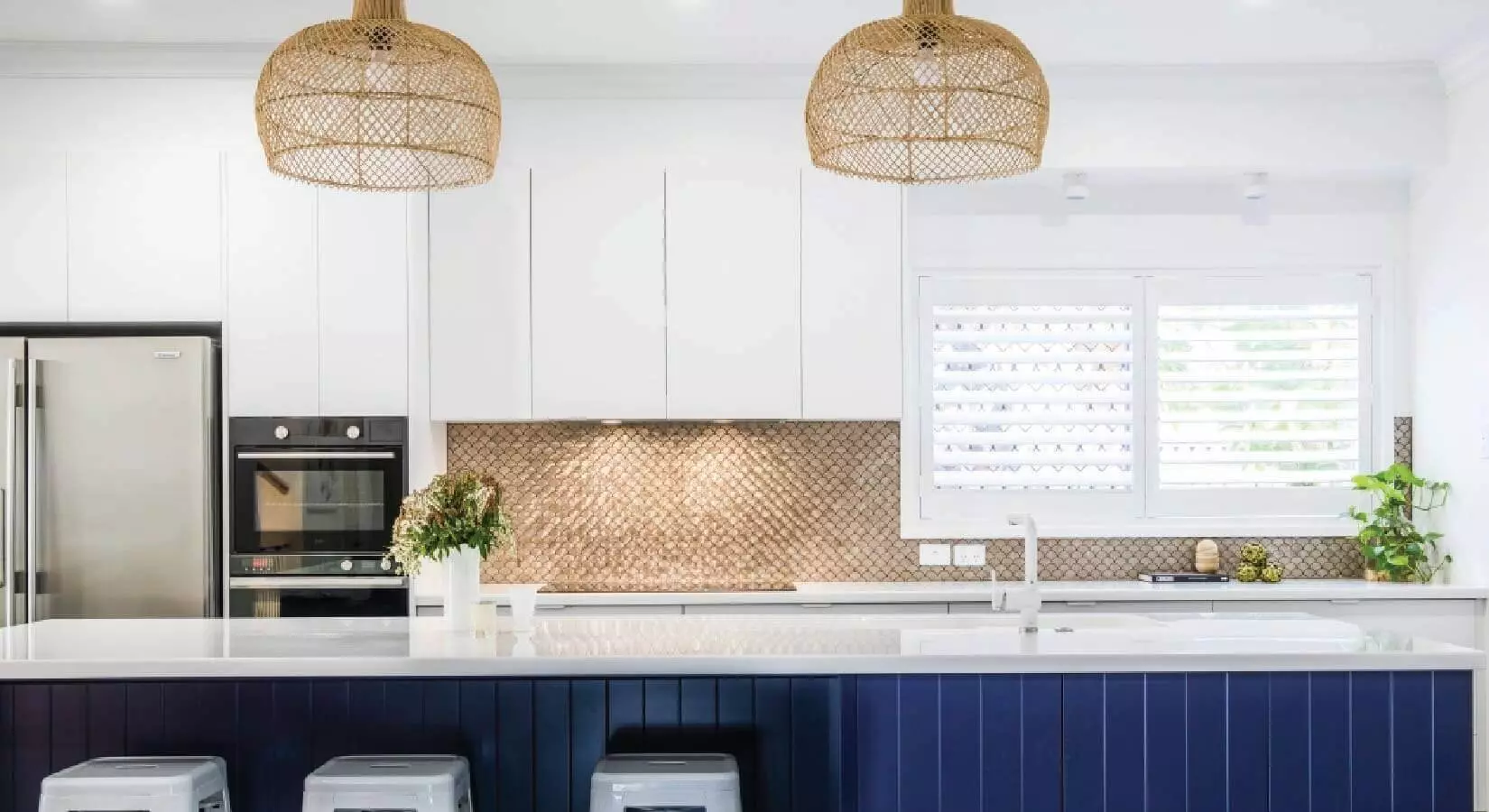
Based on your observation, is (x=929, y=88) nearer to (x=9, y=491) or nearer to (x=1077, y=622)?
(x=1077, y=622)

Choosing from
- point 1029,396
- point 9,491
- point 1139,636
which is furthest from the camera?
point 1029,396

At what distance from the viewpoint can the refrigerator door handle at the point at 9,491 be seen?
408 cm

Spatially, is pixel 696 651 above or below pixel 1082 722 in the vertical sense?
above

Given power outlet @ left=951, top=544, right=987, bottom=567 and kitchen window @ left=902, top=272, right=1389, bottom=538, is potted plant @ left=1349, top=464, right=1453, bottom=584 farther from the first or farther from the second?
power outlet @ left=951, top=544, right=987, bottom=567

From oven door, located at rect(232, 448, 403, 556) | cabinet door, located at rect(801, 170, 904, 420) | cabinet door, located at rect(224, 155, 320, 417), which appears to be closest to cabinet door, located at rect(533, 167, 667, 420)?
cabinet door, located at rect(801, 170, 904, 420)

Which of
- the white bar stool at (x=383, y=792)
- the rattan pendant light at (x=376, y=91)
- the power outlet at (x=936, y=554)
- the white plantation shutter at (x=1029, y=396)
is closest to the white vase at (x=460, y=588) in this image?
the white bar stool at (x=383, y=792)

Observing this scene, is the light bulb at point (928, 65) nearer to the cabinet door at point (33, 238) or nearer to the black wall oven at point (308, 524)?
the black wall oven at point (308, 524)

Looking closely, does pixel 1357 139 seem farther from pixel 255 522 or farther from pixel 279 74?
pixel 255 522

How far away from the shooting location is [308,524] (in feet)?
14.1

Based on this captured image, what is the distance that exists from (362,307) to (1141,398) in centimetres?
302

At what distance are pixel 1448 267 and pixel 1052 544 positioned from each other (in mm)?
1785

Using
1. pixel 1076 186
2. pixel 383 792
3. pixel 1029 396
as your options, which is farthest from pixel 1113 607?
pixel 383 792

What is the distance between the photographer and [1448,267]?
183 inches

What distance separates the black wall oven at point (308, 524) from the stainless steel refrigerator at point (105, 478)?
4.5 inches
